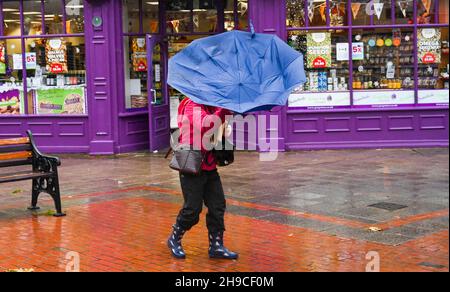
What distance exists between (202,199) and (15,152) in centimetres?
350

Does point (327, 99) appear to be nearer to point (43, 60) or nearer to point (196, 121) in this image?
point (43, 60)

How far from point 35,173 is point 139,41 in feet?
20.6

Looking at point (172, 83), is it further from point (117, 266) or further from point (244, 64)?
point (117, 266)

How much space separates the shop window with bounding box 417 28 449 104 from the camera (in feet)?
43.3

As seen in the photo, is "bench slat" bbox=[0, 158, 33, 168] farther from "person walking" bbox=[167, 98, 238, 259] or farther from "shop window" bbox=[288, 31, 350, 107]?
"shop window" bbox=[288, 31, 350, 107]

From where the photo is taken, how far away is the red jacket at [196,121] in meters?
5.68

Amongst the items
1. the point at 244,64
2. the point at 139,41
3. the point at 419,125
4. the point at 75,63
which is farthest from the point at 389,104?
the point at 244,64

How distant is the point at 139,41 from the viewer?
46.0ft

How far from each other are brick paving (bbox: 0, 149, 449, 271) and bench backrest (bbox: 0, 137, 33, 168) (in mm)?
618

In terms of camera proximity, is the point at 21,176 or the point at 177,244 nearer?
the point at 177,244

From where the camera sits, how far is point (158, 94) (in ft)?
46.8

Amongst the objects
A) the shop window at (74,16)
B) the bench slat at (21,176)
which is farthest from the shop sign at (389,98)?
the bench slat at (21,176)

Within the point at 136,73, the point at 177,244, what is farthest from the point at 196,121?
the point at 136,73

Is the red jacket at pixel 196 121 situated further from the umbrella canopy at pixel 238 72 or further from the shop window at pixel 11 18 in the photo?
the shop window at pixel 11 18
